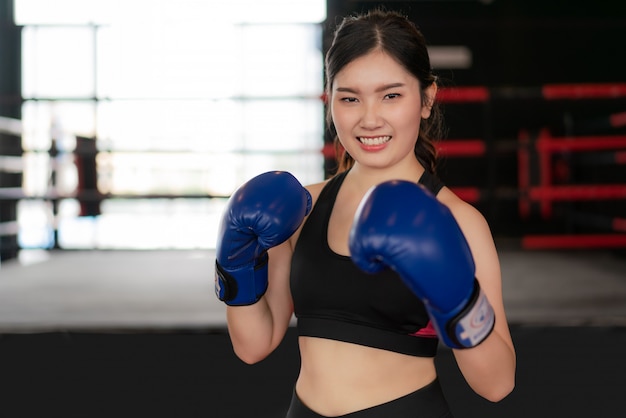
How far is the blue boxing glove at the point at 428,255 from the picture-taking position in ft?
2.65

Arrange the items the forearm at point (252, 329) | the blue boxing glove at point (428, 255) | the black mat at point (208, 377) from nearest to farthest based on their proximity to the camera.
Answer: the blue boxing glove at point (428, 255) < the forearm at point (252, 329) < the black mat at point (208, 377)

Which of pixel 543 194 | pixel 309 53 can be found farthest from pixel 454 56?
pixel 543 194

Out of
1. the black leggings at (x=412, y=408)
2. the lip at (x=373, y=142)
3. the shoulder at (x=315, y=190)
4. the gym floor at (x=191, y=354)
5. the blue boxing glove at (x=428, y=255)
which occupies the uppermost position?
the lip at (x=373, y=142)

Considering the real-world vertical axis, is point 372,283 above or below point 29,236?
above

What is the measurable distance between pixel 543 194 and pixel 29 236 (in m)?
4.65

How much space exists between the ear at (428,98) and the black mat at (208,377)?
38.5 inches

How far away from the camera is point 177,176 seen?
9.73m

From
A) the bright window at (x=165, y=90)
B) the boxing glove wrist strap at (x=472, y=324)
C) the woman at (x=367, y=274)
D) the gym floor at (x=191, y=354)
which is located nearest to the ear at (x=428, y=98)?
the woman at (x=367, y=274)

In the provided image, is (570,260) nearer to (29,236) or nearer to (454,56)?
(454,56)

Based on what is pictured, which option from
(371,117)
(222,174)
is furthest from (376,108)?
(222,174)

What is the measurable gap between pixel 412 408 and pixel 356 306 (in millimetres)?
168

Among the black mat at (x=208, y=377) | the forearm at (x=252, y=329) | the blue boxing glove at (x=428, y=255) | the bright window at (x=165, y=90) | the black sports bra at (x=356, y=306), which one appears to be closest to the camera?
the blue boxing glove at (x=428, y=255)

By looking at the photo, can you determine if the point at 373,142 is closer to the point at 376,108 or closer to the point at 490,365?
the point at 376,108

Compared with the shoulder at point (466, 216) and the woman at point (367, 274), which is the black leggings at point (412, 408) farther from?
the shoulder at point (466, 216)
